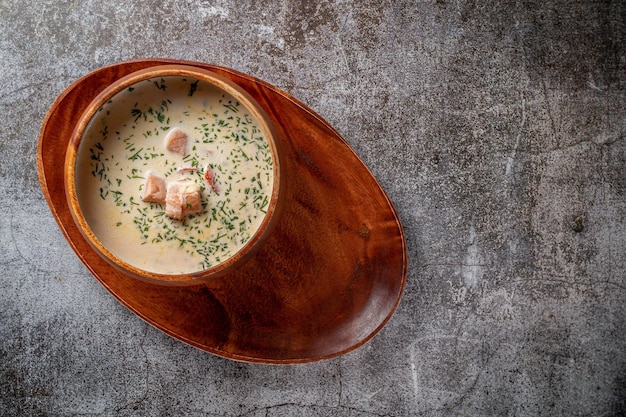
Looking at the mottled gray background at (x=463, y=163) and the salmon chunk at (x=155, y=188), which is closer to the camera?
the salmon chunk at (x=155, y=188)

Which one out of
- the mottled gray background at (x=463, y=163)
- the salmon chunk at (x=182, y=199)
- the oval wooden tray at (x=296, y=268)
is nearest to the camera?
the salmon chunk at (x=182, y=199)

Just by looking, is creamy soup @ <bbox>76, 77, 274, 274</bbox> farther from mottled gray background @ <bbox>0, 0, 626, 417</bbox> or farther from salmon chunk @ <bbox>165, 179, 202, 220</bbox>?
mottled gray background @ <bbox>0, 0, 626, 417</bbox>

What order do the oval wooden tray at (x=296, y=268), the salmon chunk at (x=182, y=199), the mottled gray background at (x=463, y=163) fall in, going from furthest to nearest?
the mottled gray background at (x=463, y=163) → the oval wooden tray at (x=296, y=268) → the salmon chunk at (x=182, y=199)

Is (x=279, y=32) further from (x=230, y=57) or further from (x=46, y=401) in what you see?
(x=46, y=401)

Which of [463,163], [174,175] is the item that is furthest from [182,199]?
[463,163]

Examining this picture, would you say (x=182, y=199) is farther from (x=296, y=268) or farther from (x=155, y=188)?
(x=296, y=268)

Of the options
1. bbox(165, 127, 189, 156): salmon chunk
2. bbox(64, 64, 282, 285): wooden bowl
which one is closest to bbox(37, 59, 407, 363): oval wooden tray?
bbox(64, 64, 282, 285): wooden bowl

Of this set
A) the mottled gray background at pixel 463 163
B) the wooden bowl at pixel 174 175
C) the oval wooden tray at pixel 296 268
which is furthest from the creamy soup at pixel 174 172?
the mottled gray background at pixel 463 163

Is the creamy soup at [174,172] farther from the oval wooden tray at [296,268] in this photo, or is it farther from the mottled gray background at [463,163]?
the mottled gray background at [463,163]
